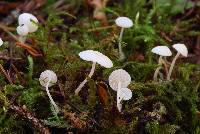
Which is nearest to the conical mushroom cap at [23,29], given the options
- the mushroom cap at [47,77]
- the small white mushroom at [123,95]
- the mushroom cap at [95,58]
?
the mushroom cap at [47,77]

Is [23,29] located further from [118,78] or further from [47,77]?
[118,78]

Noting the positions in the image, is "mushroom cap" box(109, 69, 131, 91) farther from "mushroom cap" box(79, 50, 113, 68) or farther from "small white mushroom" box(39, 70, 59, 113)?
"small white mushroom" box(39, 70, 59, 113)

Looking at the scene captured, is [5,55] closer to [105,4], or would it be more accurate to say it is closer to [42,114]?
[42,114]

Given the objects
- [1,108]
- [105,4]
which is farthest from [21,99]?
[105,4]

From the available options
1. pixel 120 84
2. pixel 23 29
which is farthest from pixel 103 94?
pixel 23 29

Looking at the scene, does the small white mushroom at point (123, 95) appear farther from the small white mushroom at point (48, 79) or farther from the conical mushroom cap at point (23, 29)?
the conical mushroom cap at point (23, 29)
